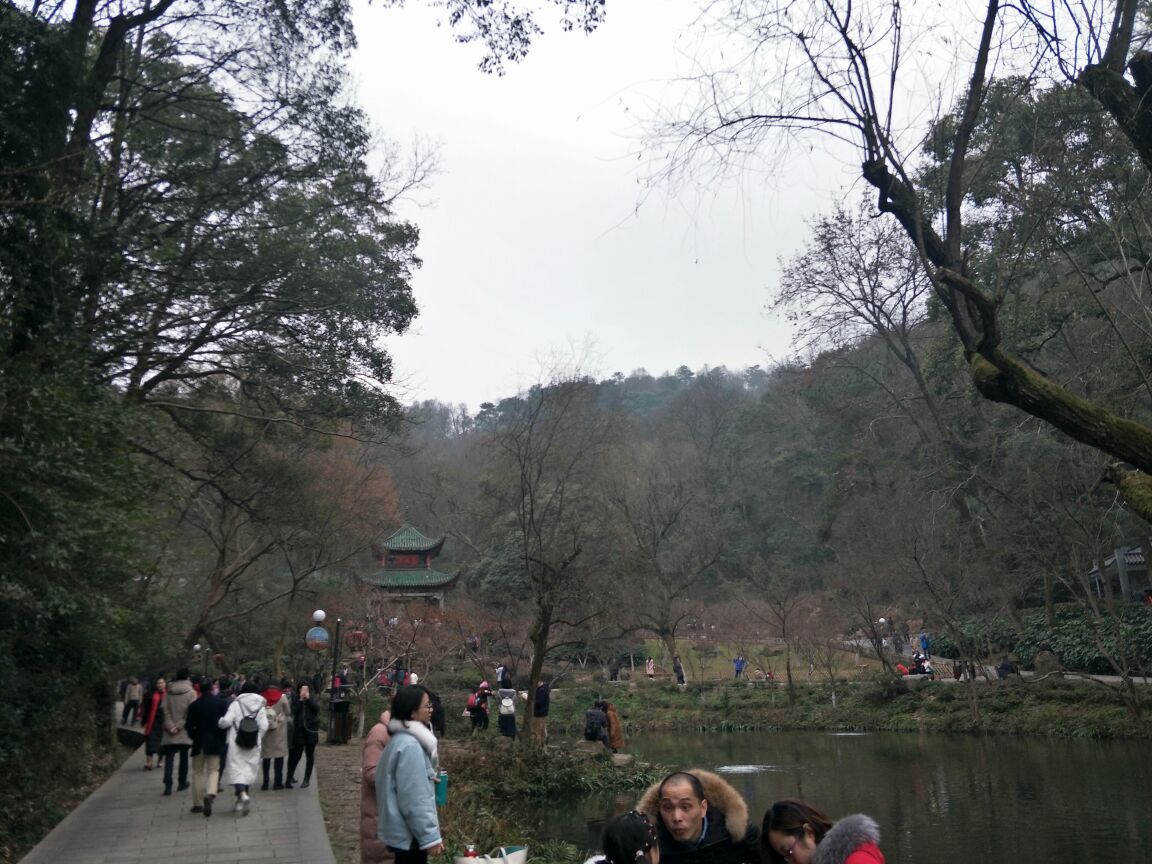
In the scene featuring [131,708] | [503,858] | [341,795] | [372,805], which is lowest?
[341,795]

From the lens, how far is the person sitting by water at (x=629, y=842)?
10.4 feet

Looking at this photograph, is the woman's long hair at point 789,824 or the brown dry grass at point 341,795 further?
the brown dry grass at point 341,795

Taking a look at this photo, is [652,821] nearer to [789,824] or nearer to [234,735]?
[789,824]

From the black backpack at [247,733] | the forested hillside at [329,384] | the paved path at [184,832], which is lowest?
the paved path at [184,832]

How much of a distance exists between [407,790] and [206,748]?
537 cm

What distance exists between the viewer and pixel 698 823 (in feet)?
11.5

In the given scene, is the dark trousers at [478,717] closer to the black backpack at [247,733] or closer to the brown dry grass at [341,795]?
the brown dry grass at [341,795]

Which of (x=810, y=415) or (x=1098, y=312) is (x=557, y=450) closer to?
(x=1098, y=312)

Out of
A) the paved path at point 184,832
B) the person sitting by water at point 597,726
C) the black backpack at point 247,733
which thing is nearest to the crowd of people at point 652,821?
the paved path at point 184,832

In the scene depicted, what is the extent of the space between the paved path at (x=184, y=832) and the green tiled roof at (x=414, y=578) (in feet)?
86.9

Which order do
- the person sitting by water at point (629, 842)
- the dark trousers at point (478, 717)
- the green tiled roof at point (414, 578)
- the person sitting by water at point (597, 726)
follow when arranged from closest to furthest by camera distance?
the person sitting by water at point (629, 842)
the person sitting by water at point (597, 726)
the dark trousers at point (478, 717)
the green tiled roof at point (414, 578)

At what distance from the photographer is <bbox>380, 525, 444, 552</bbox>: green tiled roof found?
38.2m

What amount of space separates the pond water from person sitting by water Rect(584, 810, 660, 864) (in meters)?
8.23

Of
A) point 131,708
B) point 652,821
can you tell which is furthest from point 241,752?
point 131,708
